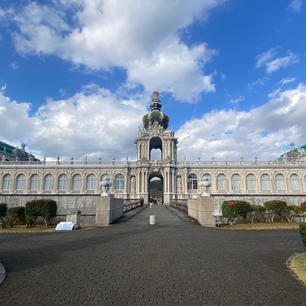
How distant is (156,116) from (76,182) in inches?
1168

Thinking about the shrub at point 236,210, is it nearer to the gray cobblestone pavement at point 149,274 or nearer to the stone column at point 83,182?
the gray cobblestone pavement at point 149,274

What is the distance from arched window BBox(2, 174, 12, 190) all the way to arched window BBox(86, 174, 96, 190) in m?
21.1

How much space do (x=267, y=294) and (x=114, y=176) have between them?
193 feet

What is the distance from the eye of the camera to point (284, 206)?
68.8 ft

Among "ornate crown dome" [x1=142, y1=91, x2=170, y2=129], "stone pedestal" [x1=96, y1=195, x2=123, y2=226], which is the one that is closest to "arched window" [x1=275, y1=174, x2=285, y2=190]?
"ornate crown dome" [x1=142, y1=91, x2=170, y2=129]

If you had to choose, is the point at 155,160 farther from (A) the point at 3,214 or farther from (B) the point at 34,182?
(A) the point at 3,214

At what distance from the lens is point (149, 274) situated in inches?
274

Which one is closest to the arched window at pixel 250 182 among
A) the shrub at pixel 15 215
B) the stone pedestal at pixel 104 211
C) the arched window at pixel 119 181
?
the arched window at pixel 119 181

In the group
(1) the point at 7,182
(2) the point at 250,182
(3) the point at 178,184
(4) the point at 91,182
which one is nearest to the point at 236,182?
(2) the point at 250,182

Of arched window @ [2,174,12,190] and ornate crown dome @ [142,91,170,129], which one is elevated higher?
ornate crown dome @ [142,91,170,129]

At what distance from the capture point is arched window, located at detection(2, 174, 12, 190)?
62250 millimetres

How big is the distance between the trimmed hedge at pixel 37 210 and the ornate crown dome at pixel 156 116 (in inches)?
1953

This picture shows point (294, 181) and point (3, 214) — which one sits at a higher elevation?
point (294, 181)

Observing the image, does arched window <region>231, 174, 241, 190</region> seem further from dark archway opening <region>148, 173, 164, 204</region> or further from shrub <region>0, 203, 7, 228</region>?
shrub <region>0, 203, 7, 228</region>
